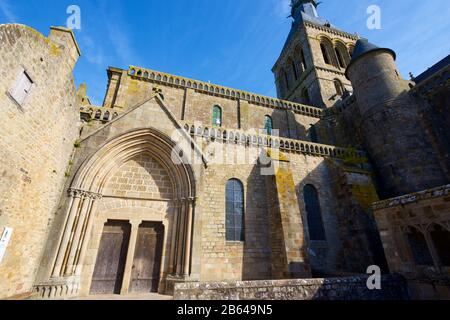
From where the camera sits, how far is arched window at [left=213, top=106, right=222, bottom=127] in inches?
559

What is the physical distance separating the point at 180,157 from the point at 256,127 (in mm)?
8058

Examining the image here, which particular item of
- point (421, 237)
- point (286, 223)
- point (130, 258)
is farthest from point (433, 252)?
point (130, 258)

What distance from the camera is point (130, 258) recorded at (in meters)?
7.39

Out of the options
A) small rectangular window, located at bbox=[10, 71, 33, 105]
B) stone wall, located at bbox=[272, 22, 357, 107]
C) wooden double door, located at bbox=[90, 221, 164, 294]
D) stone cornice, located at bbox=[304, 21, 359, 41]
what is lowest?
wooden double door, located at bbox=[90, 221, 164, 294]

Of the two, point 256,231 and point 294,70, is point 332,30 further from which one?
point 256,231

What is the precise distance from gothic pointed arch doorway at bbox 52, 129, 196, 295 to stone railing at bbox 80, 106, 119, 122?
4.44 ft

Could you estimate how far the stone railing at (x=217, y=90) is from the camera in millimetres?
13523

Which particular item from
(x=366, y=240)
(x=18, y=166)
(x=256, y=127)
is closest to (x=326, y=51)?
(x=256, y=127)

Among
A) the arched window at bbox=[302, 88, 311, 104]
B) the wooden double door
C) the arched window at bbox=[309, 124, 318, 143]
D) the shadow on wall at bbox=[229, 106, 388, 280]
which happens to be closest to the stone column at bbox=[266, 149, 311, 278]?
the shadow on wall at bbox=[229, 106, 388, 280]

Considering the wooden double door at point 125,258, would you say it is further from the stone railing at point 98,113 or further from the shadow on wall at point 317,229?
the stone railing at point 98,113

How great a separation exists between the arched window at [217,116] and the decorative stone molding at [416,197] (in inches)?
402

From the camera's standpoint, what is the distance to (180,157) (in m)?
8.73

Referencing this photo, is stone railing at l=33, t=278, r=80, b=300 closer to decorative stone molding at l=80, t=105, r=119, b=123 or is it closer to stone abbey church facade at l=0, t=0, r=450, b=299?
stone abbey church facade at l=0, t=0, r=450, b=299

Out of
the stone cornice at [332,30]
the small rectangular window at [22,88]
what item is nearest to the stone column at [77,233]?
the small rectangular window at [22,88]
